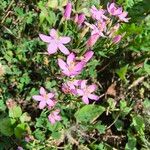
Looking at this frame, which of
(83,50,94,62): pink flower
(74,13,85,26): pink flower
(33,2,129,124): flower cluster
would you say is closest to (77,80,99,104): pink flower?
(33,2,129,124): flower cluster

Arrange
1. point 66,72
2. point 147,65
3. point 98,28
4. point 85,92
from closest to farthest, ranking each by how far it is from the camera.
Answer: point 66,72, point 85,92, point 98,28, point 147,65

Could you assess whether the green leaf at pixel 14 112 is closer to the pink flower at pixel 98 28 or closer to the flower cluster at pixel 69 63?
the flower cluster at pixel 69 63

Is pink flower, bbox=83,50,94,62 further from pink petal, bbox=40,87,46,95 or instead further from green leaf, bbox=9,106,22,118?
green leaf, bbox=9,106,22,118

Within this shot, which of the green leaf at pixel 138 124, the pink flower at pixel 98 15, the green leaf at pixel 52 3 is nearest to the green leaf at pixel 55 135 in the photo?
the green leaf at pixel 138 124

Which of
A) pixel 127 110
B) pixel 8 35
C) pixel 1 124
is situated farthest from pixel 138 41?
pixel 1 124

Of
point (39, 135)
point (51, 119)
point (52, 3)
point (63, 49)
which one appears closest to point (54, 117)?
point (51, 119)

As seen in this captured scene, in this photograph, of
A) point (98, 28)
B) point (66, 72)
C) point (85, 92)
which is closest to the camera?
point (66, 72)

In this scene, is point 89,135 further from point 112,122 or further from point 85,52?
point 85,52

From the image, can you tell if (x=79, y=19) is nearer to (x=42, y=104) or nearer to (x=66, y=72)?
(x=66, y=72)
